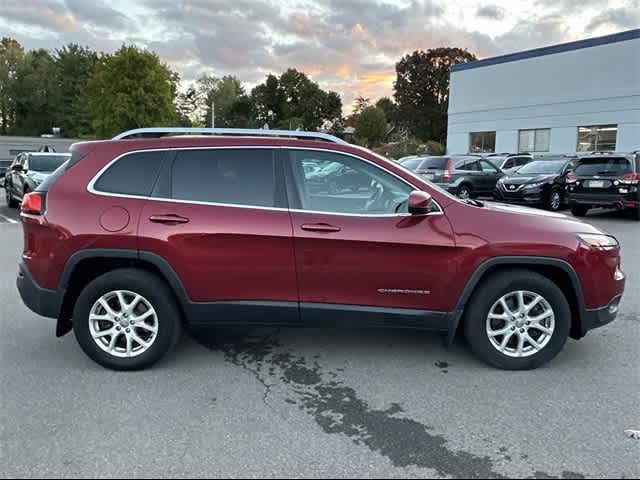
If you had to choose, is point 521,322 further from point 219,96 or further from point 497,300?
point 219,96

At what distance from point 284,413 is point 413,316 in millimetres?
1184

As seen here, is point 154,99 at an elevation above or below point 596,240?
above

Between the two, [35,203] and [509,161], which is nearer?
[35,203]

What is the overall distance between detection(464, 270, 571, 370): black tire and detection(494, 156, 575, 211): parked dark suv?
11.8 meters

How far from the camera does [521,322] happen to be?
3.90m

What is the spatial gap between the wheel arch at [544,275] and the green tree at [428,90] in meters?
62.3

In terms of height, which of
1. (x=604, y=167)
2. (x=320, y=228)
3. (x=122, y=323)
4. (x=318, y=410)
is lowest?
(x=318, y=410)

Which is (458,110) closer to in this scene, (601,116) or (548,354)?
(601,116)

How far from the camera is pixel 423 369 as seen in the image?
13.1 ft

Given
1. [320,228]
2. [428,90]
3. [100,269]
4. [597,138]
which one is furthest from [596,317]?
[428,90]

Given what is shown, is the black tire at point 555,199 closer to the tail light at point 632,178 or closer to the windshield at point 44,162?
the tail light at point 632,178

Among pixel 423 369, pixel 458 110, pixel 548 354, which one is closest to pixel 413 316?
pixel 423 369

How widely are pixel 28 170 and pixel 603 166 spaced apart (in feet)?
48.0

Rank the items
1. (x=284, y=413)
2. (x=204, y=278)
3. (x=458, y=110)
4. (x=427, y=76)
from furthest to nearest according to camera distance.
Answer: (x=427, y=76), (x=458, y=110), (x=204, y=278), (x=284, y=413)
